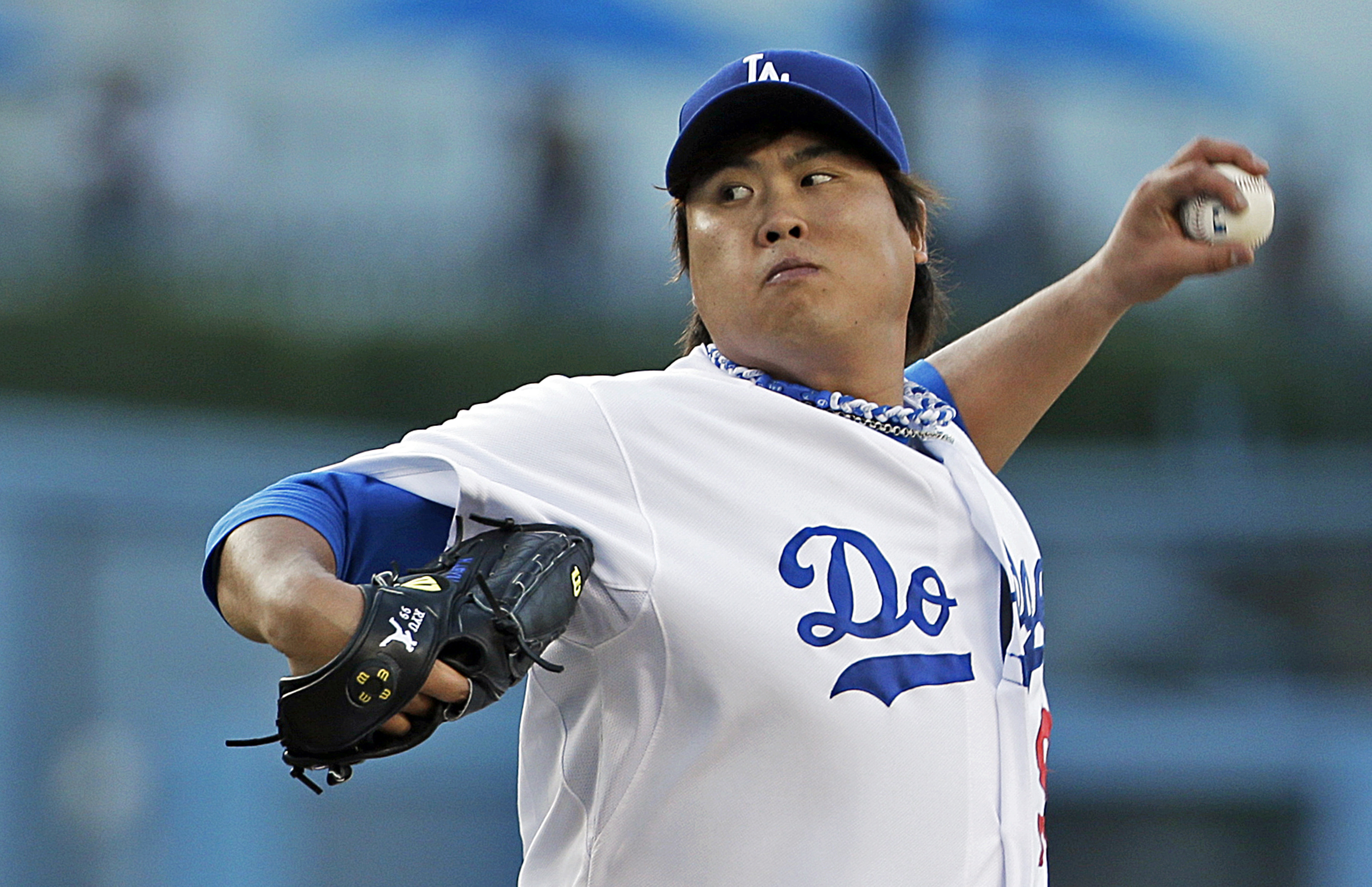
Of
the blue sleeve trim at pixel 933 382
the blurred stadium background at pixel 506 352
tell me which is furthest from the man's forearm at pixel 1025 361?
the blurred stadium background at pixel 506 352

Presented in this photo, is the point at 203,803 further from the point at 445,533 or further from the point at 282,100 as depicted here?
the point at 445,533

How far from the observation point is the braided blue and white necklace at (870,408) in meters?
2.00

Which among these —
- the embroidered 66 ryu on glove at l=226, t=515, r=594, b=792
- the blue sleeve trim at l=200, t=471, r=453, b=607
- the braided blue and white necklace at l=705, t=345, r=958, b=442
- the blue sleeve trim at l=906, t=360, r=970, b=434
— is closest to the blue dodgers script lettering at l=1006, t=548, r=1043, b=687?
the braided blue and white necklace at l=705, t=345, r=958, b=442

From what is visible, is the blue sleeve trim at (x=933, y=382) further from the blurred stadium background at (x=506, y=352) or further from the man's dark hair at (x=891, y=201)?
the blurred stadium background at (x=506, y=352)

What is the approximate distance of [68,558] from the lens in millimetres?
5648

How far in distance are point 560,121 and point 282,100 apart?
48.2 inches

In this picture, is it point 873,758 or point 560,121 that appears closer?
point 873,758

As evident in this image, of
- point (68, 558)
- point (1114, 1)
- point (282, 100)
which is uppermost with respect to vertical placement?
point (1114, 1)

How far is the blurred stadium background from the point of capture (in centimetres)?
568

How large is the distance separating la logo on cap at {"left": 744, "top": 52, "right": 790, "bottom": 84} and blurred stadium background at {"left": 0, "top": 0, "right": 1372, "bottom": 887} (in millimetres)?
3809

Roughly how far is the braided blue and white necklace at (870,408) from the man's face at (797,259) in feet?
0.09

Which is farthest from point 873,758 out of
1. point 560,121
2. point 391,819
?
point 560,121

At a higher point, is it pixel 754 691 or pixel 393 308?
pixel 393 308

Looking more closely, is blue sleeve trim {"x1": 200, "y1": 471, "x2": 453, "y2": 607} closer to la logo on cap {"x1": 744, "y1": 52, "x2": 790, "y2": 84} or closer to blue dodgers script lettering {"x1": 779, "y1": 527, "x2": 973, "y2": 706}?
blue dodgers script lettering {"x1": 779, "y1": 527, "x2": 973, "y2": 706}
